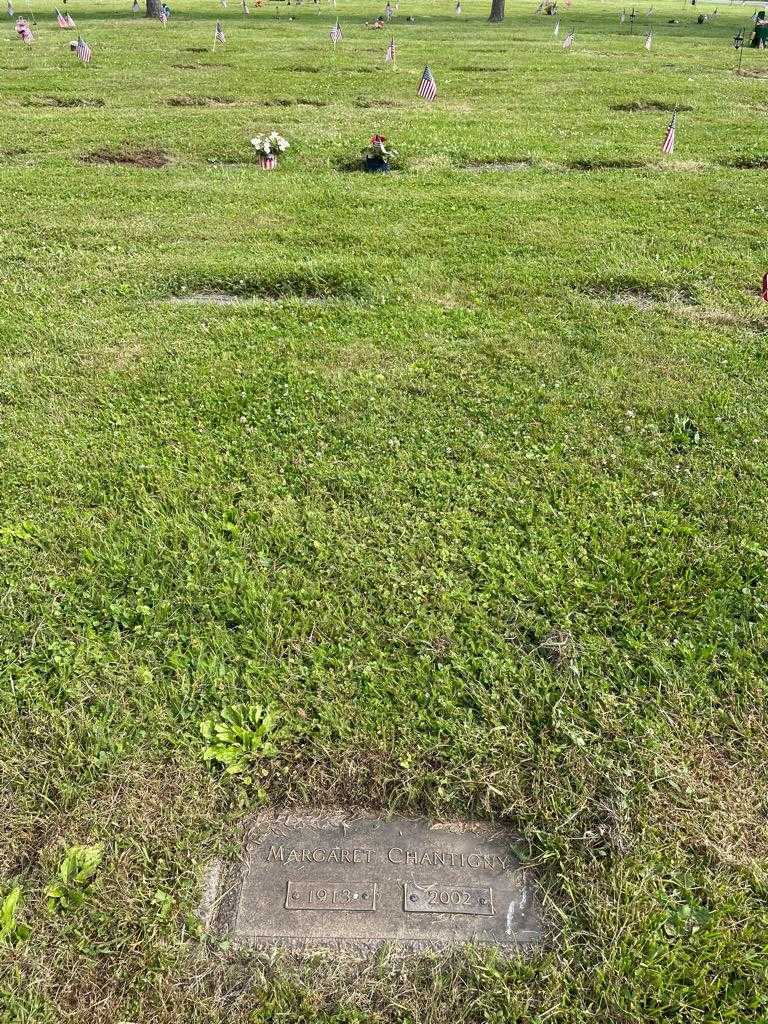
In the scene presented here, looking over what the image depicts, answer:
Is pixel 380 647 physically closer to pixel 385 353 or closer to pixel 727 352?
pixel 385 353

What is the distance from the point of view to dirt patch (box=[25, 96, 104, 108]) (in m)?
13.9

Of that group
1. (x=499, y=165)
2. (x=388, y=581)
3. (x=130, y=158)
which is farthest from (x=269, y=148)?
(x=388, y=581)

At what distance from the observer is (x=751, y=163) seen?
10.4 meters

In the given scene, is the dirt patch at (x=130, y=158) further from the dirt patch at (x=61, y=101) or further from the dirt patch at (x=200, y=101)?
the dirt patch at (x=61, y=101)

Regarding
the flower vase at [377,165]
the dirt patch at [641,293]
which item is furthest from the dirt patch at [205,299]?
the flower vase at [377,165]

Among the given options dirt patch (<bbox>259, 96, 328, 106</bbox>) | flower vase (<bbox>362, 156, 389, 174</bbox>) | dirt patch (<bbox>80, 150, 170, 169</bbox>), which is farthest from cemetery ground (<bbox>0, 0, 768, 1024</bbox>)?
dirt patch (<bbox>259, 96, 328, 106</bbox>)

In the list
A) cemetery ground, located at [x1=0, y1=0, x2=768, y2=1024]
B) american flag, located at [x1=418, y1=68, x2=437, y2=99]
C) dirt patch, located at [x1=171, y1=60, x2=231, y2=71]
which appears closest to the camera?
cemetery ground, located at [x1=0, y1=0, x2=768, y2=1024]

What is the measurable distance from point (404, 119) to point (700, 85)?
8565 mm

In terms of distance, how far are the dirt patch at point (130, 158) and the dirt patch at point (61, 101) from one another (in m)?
4.95

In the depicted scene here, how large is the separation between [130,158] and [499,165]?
5680 millimetres

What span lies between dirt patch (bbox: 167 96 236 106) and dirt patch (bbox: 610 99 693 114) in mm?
8227

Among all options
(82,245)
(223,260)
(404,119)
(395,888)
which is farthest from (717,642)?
(404,119)

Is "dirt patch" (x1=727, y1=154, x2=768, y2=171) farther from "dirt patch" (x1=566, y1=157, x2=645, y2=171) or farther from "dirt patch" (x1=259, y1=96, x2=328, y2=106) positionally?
"dirt patch" (x1=259, y1=96, x2=328, y2=106)

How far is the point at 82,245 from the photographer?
7.23 metres
